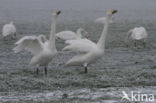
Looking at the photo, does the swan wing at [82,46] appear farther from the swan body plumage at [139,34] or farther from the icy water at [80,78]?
the swan body plumage at [139,34]

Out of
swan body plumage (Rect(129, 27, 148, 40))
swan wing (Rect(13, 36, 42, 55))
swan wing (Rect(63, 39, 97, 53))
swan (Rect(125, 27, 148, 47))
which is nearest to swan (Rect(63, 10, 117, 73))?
swan wing (Rect(63, 39, 97, 53))

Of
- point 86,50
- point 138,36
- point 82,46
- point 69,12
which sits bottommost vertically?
point 86,50

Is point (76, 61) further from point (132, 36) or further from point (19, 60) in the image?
point (132, 36)

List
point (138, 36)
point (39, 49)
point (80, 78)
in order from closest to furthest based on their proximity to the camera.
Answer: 1. point (80, 78)
2. point (39, 49)
3. point (138, 36)

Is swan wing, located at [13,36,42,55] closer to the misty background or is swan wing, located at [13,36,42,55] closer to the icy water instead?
the icy water

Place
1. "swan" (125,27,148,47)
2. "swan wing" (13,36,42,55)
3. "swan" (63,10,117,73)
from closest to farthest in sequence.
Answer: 1. "swan wing" (13,36,42,55)
2. "swan" (63,10,117,73)
3. "swan" (125,27,148,47)

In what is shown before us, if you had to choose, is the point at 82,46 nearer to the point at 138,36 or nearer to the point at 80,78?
the point at 80,78

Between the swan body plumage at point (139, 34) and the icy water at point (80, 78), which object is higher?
the swan body plumage at point (139, 34)

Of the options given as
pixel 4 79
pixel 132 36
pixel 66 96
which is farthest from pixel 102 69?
pixel 132 36

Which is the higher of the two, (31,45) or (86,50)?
(31,45)

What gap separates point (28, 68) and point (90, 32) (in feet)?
32.4

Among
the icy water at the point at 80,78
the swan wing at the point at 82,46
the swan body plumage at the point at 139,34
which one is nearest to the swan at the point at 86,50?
the swan wing at the point at 82,46

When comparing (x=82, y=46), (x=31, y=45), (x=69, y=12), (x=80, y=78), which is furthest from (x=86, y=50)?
(x=69, y=12)

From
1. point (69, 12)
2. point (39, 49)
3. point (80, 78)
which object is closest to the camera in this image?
point (80, 78)
